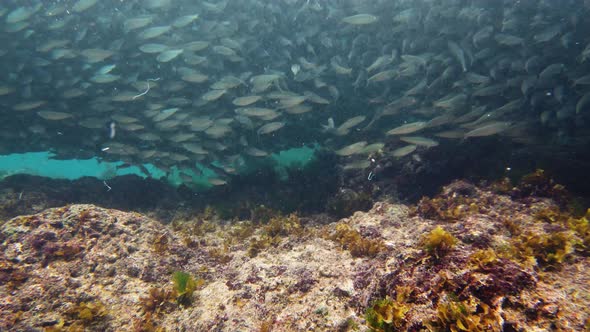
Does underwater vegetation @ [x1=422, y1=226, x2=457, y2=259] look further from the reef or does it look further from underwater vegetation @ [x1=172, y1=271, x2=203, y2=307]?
underwater vegetation @ [x1=172, y1=271, x2=203, y2=307]

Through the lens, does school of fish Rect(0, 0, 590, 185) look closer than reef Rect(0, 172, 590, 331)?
No

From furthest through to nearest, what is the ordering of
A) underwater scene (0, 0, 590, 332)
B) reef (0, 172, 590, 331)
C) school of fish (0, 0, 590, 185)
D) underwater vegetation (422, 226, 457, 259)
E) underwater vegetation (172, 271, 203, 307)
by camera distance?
school of fish (0, 0, 590, 185) → underwater vegetation (172, 271, 203, 307) → underwater scene (0, 0, 590, 332) → underwater vegetation (422, 226, 457, 259) → reef (0, 172, 590, 331)

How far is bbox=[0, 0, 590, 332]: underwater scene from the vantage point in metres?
3.28

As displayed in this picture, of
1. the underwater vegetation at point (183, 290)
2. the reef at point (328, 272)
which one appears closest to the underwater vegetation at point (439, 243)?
the reef at point (328, 272)

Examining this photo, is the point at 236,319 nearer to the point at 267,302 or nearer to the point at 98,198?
the point at 267,302

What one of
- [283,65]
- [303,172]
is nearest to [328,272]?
[303,172]

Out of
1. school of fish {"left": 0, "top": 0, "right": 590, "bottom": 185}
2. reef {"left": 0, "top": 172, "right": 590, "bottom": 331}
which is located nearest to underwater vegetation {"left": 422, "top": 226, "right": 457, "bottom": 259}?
reef {"left": 0, "top": 172, "right": 590, "bottom": 331}

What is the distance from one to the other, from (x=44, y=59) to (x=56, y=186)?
4.83 m

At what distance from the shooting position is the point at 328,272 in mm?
4035

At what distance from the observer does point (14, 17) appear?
8820 mm

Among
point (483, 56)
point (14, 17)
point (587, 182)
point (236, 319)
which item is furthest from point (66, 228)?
point (483, 56)

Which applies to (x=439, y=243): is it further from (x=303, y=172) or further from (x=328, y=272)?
(x=303, y=172)

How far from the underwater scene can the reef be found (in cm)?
2

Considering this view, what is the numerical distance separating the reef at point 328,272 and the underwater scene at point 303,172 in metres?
0.02
